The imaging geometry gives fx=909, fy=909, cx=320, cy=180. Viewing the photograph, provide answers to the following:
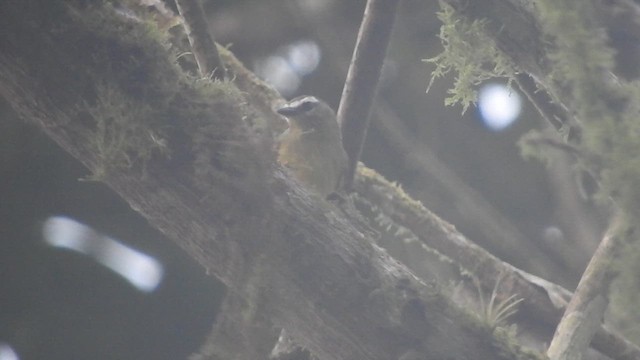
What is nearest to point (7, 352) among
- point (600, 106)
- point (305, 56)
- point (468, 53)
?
point (305, 56)

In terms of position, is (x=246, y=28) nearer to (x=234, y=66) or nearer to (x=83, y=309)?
(x=234, y=66)

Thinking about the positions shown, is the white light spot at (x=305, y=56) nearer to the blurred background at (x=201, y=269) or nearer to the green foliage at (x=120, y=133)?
the blurred background at (x=201, y=269)

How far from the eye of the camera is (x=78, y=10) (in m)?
2.58

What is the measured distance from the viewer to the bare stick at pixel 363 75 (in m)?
3.23

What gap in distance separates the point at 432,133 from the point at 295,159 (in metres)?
1.84

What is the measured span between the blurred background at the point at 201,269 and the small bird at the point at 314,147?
2.71 feet

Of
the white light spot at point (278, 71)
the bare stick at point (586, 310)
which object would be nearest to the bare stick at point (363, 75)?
the bare stick at point (586, 310)

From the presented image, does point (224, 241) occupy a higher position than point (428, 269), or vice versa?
point (428, 269)

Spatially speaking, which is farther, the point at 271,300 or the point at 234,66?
the point at 234,66

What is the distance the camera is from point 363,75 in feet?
10.9

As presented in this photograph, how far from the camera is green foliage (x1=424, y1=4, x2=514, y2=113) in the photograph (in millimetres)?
3029

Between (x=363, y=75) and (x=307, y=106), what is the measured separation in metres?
0.26

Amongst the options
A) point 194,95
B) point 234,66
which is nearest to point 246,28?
point 234,66

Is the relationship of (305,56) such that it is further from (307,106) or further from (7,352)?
(7,352)
